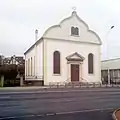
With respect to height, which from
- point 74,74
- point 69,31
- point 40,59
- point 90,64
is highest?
point 69,31

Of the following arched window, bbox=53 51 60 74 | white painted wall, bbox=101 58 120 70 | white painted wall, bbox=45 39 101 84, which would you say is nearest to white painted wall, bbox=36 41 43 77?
white painted wall, bbox=45 39 101 84

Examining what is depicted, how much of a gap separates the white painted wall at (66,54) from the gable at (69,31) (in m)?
0.82

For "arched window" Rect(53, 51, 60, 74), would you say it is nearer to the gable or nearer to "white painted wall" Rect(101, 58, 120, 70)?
the gable

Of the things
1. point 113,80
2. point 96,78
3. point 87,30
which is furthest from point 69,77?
point 113,80

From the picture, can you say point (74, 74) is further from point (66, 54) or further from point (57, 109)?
point (57, 109)

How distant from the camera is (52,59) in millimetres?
42406

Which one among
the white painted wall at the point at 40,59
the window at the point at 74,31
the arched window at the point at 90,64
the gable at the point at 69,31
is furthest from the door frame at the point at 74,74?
the window at the point at 74,31

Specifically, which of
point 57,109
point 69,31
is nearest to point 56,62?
point 69,31

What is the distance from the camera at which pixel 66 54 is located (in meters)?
43.6

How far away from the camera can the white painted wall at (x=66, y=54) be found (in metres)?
42.0

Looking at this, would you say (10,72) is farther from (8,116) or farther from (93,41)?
(8,116)

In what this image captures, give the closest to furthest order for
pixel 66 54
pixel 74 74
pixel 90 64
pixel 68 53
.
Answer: pixel 66 54, pixel 68 53, pixel 74 74, pixel 90 64

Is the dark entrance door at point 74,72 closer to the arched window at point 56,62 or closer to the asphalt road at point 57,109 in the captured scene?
the arched window at point 56,62

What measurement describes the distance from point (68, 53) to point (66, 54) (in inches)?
15.5
